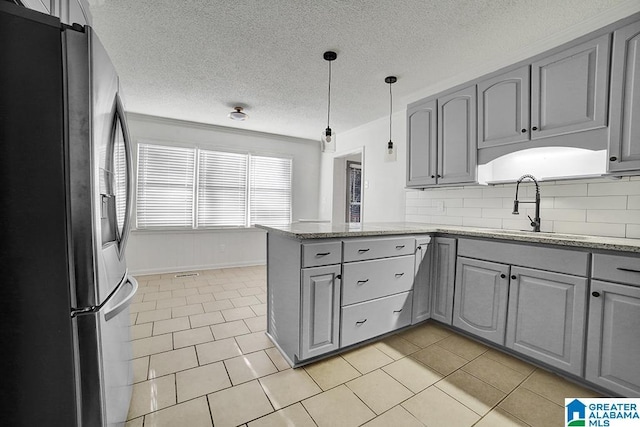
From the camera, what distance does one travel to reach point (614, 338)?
5.00 ft

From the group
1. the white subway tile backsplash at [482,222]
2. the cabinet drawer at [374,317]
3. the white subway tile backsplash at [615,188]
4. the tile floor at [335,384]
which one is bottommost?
the tile floor at [335,384]

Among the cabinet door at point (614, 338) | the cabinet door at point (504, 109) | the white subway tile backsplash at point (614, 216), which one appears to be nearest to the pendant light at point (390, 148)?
the cabinet door at point (504, 109)

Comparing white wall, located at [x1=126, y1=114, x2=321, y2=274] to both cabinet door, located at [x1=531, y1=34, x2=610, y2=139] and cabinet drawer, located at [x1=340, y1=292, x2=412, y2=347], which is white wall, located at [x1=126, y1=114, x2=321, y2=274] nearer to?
cabinet drawer, located at [x1=340, y1=292, x2=412, y2=347]

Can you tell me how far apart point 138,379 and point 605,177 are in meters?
3.39

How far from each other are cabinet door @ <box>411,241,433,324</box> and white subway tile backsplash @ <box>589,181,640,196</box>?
123 centimetres

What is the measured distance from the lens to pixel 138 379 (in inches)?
66.9

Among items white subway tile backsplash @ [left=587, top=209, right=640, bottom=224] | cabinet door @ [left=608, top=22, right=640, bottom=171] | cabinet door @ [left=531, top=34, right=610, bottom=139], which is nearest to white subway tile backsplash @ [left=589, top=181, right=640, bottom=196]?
white subway tile backsplash @ [left=587, top=209, right=640, bottom=224]

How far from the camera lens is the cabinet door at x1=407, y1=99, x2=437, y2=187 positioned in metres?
2.86

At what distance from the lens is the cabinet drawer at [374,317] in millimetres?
1973

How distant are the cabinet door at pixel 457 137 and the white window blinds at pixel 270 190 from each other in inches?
115

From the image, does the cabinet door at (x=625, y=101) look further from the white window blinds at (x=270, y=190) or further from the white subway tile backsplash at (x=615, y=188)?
the white window blinds at (x=270, y=190)

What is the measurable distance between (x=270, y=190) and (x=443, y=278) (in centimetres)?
356

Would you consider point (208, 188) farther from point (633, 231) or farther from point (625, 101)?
point (633, 231)

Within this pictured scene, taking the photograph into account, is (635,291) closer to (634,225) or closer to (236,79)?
(634,225)
